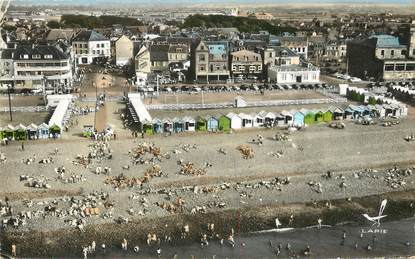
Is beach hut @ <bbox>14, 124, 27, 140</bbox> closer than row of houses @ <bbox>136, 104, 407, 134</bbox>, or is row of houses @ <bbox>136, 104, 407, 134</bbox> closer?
beach hut @ <bbox>14, 124, 27, 140</bbox>

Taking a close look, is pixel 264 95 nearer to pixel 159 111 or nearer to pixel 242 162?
pixel 159 111

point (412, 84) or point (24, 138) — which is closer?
point (24, 138)

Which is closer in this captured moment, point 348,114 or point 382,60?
point 348,114

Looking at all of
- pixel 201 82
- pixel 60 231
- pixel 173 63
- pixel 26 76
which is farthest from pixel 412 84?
pixel 60 231

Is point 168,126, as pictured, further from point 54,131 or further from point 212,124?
point 54,131

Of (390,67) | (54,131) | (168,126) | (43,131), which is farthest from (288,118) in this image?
(390,67)

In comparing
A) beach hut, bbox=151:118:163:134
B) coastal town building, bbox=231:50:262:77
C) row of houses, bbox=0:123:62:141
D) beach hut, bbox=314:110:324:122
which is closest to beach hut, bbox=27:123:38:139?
row of houses, bbox=0:123:62:141

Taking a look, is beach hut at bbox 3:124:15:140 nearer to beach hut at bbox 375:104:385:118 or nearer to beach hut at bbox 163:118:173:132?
beach hut at bbox 163:118:173:132
